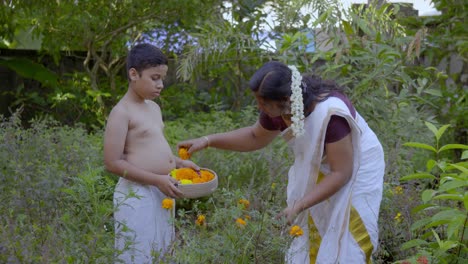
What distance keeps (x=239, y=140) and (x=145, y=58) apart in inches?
23.6

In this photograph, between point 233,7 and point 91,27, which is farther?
point 233,7

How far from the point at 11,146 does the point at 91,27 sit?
431 cm

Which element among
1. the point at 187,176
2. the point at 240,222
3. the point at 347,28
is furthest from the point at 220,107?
the point at 240,222

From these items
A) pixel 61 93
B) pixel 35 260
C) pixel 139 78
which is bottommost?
pixel 61 93

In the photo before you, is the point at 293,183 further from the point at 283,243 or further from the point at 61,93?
the point at 61,93

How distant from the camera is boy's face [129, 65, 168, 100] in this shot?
3742 mm

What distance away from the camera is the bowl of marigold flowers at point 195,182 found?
3.60m

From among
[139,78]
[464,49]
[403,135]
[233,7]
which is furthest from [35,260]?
[233,7]

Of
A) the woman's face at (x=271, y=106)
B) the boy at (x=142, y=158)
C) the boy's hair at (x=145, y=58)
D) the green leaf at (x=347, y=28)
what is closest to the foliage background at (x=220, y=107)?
the green leaf at (x=347, y=28)

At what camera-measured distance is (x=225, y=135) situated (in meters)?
3.93

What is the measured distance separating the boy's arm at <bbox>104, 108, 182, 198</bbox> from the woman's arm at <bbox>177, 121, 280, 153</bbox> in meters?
0.30

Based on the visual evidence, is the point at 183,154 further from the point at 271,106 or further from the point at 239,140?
the point at 271,106

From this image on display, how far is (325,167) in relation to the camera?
3438 mm

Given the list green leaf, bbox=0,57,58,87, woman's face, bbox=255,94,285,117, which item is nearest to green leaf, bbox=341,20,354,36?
woman's face, bbox=255,94,285,117
